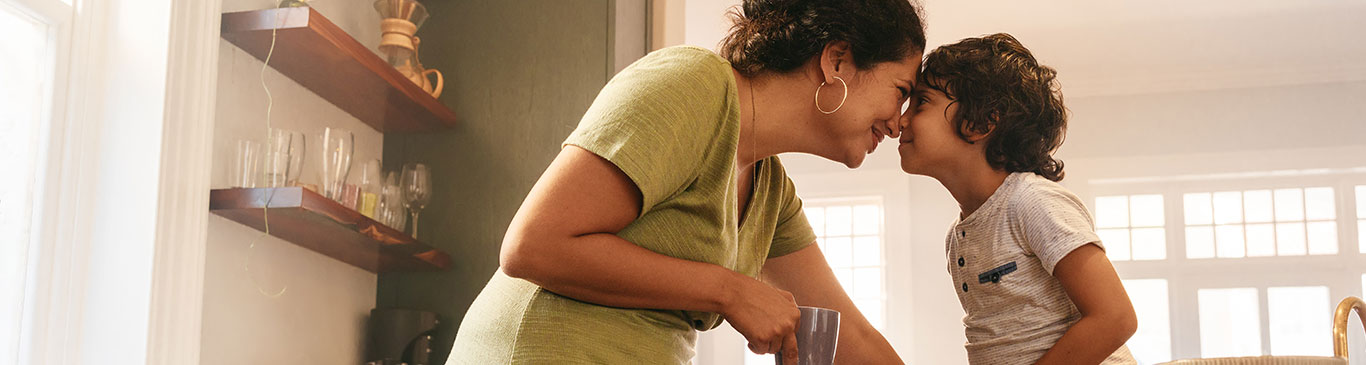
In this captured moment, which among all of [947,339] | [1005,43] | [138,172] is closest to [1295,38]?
[947,339]

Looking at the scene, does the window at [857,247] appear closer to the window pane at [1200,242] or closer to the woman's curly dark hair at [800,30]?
the window pane at [1200,242]

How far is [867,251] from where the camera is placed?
6.50 metres

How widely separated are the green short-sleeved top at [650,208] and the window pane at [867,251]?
17.6 ft

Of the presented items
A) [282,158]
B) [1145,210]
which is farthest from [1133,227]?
[282,158]

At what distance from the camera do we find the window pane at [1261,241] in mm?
5777

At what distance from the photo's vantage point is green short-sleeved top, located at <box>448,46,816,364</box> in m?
1.06

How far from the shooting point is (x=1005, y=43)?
1743 mm

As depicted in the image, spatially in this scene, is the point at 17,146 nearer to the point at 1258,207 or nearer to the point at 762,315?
the point at 762,315

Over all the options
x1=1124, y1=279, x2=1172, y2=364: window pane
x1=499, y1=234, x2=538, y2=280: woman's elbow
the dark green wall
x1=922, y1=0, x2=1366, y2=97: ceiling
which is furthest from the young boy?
x1=1124, y1=279, x2=1172, y2=364: window pane

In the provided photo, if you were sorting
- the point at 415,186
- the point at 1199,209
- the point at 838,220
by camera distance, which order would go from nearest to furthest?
the point at 415,186, the point at 1199,209, the point at 838,220

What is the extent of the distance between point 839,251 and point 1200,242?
189 centimetres

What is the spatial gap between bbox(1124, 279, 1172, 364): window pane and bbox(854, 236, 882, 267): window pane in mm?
1331

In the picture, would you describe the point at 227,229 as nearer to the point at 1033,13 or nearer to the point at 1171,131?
the point at 1033,13

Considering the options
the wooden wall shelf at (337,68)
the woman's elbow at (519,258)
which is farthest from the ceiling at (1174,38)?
the woman's elbow at (519,258)
